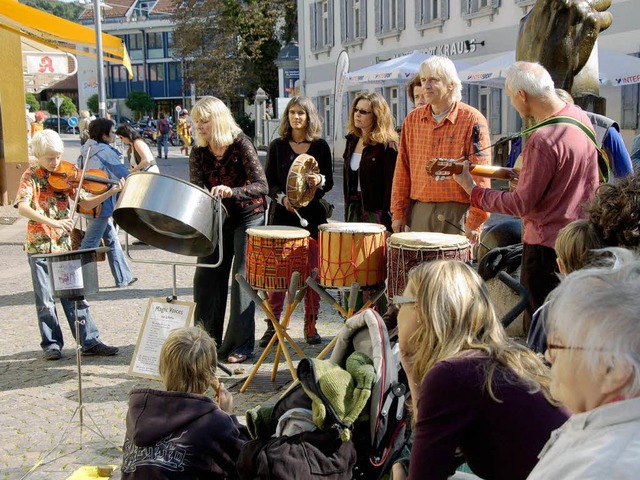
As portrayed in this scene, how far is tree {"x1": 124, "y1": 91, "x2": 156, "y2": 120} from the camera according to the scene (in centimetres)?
7562

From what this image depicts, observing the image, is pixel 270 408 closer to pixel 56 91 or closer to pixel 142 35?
pixel 142 35

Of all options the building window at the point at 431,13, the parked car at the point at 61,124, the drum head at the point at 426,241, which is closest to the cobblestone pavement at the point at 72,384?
the drum head at the point at 426,241

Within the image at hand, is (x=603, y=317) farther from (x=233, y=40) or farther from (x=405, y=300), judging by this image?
(x=233, y=40)

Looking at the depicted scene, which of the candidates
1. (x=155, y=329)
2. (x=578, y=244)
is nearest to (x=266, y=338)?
(x=155, y=329)

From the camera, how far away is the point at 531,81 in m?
4.20

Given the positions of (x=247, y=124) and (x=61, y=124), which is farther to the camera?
(x=61, y=124)

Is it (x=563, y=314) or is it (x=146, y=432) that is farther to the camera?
(x=146, y=432)

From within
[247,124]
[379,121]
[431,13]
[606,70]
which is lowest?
[379,121]

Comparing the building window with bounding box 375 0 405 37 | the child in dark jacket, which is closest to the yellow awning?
the child in dark jacket

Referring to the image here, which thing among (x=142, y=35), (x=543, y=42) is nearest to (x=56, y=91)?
(x=142, y=35)

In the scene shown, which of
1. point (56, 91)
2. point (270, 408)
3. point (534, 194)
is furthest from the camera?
point (56, 91)

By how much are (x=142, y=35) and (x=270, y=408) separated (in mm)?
84294

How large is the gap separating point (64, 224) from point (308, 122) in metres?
1.87

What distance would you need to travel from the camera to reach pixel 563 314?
156cm
